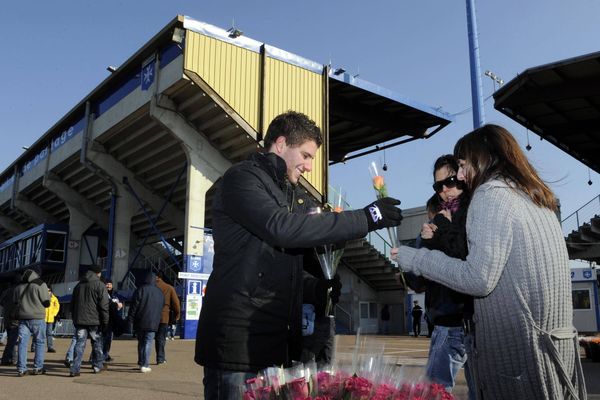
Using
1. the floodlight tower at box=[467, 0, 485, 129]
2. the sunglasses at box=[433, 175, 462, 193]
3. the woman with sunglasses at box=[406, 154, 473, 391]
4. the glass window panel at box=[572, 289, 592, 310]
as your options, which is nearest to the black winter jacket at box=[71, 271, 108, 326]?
the woman with sunglasses at box=[406, 154, 473, 391]

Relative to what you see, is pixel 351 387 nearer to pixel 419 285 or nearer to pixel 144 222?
pixel 419 285

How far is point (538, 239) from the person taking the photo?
2076mm

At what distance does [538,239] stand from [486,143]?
1.60 feet

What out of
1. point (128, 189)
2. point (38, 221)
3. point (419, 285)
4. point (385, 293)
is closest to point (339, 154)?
point (385, 293)

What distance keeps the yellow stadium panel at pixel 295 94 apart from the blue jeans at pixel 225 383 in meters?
19.1

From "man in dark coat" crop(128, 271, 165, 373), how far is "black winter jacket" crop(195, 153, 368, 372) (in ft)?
24.9

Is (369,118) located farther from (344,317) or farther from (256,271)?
(256,271)

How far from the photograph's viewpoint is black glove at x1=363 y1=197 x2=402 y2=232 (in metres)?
2.29

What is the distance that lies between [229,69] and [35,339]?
13.4 m

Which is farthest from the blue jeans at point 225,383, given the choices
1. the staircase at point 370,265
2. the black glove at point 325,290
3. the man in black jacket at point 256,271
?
the staircase at point 370,265

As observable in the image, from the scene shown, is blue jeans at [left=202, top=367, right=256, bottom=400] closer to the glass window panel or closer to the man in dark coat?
the man in dark coat

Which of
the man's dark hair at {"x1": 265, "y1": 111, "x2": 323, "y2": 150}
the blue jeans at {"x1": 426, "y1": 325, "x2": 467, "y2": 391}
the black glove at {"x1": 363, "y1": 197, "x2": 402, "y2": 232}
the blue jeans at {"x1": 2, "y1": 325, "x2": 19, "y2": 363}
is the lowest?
the blue jeans at {"x1": 2, "y1": 325, "x2": 19, "y2": 363}

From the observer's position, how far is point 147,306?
9.64 meters

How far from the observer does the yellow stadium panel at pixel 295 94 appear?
21.5m
